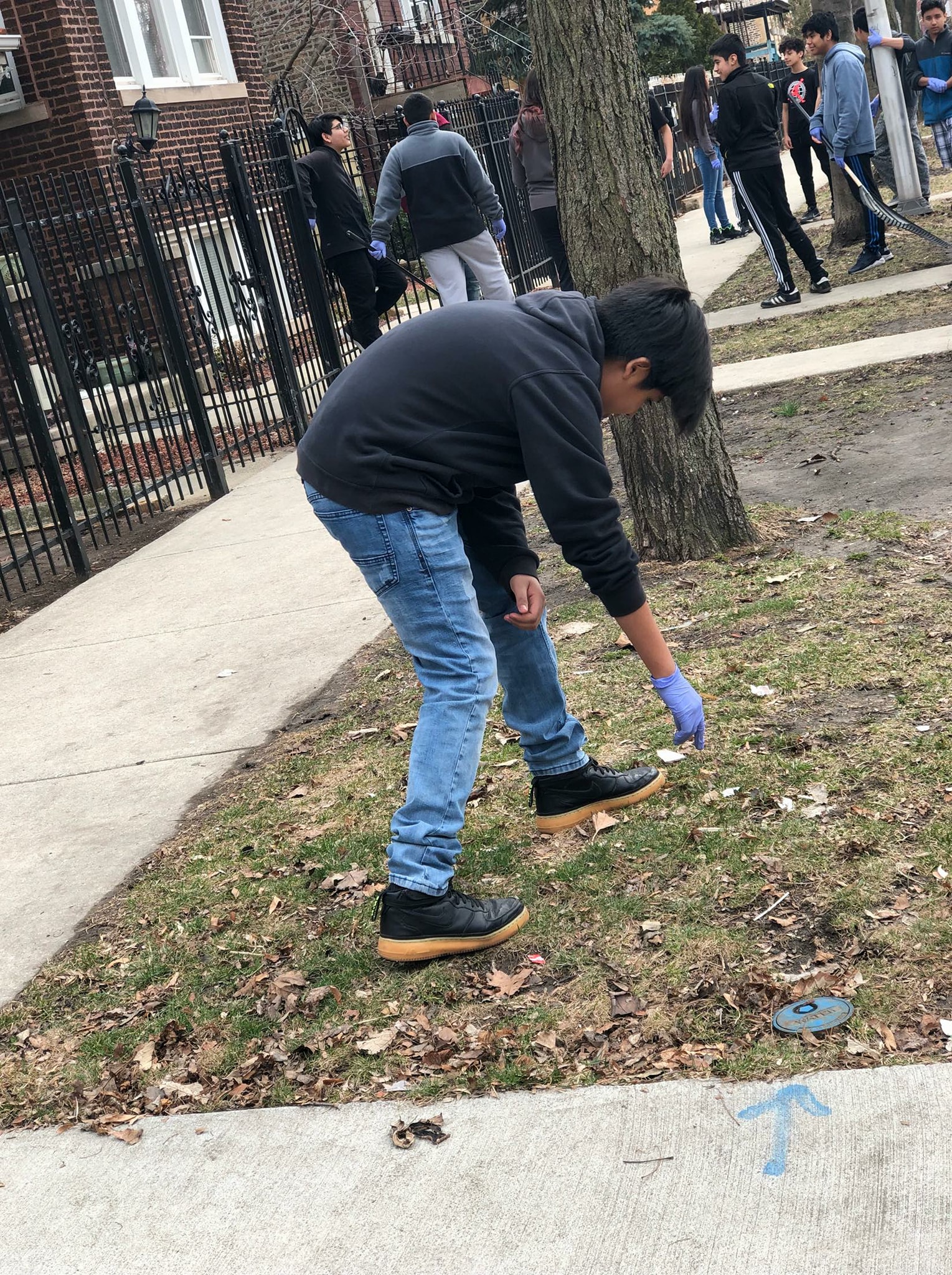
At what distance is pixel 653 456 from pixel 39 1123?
3.66 meters

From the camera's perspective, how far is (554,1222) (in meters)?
2.30

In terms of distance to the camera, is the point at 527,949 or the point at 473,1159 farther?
the point at 527,949

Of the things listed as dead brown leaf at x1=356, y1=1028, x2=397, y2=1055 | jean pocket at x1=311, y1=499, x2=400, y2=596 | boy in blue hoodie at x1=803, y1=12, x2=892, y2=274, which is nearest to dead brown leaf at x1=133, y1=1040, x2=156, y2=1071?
dead brown leaf at x1=356, y1=1028, x2=397, y2=1055

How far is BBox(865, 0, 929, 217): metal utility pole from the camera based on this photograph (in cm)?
1275

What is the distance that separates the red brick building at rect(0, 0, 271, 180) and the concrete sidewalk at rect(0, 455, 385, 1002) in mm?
7096

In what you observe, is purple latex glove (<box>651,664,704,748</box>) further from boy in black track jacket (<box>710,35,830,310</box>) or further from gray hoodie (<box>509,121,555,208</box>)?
gray hoodie (<box>509,121,555,208</box>)

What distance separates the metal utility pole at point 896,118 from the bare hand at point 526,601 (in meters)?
11.6

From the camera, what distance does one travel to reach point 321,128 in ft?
34.2

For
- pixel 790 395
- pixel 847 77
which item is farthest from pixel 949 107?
pixel 790 395

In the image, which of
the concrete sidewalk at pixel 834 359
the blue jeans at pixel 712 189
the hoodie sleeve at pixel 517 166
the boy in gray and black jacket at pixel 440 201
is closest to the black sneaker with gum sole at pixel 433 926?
the concrete sidewalk at pixel 834 359

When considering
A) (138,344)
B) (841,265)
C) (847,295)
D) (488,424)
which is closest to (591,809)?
(488,424)

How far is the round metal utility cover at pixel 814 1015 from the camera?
2670 millimetres

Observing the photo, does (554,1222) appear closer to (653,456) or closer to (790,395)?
(653,456)

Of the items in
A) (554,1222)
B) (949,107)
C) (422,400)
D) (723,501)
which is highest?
(949,107)
